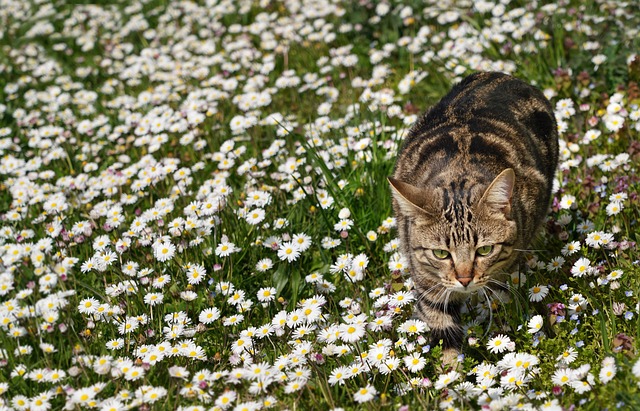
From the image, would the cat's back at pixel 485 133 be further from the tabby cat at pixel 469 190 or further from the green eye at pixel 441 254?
the green eye at pixel 441 254

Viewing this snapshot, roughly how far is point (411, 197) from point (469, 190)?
32cm

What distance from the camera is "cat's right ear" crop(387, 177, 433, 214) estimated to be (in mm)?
3721

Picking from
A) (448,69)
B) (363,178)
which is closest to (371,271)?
(363,178)

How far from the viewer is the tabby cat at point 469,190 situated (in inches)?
149

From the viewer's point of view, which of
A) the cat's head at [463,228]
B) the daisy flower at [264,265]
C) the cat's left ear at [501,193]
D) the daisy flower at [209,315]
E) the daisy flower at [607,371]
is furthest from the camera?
the daisy flower at [264,265]

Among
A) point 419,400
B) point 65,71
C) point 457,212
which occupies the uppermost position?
point 457,212

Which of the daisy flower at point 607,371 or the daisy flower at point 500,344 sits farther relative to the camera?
the daisy flower at point 500,344

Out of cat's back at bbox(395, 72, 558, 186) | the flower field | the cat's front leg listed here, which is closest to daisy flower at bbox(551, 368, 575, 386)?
the flower field

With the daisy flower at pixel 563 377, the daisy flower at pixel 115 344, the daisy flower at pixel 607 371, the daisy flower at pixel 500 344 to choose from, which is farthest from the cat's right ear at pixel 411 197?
the daisy flower at pixel 115 344

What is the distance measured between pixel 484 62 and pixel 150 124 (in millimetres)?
2821

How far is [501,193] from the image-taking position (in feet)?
12.2

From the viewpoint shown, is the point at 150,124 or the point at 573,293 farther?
the point at 150,124

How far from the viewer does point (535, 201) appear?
4215 millimetres

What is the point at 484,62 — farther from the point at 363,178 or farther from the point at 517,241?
the point at 517,241
